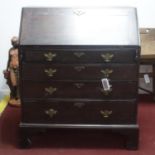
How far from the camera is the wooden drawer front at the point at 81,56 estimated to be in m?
2.77

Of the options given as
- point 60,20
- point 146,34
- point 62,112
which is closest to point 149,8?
point 146,34

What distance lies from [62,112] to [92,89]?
308mm

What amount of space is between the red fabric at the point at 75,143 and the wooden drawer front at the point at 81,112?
0.78 feet

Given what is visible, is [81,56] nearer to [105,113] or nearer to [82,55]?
[82,55]

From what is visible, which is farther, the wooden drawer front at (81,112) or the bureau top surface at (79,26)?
the wooden drawer front at (81,112)

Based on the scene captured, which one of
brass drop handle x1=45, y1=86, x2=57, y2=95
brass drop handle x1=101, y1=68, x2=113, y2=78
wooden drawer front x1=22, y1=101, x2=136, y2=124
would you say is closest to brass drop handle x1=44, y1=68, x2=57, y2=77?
brass drop handle x1=45, y1=86, x2=57, y2=95

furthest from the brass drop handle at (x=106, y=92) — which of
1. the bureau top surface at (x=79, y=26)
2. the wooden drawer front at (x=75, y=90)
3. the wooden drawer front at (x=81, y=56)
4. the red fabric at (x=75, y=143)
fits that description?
the red fabric at (x=75, y=143)

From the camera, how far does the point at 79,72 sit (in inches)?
112

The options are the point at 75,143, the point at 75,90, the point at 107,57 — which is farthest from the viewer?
the point at 75,143

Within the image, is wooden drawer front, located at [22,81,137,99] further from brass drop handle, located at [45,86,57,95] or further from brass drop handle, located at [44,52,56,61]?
brass drop handle, located at [44,52,56,61]

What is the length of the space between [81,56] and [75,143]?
31.0 inches

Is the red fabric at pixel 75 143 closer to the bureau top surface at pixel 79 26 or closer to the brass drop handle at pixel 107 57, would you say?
the brass drop handle at pixel 107 57

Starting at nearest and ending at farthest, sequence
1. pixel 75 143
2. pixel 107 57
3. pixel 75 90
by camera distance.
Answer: pixel 107 57
pixel 75 90
pixel 75 143

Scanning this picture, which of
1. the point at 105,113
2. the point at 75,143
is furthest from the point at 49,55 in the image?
the point at 75,143
